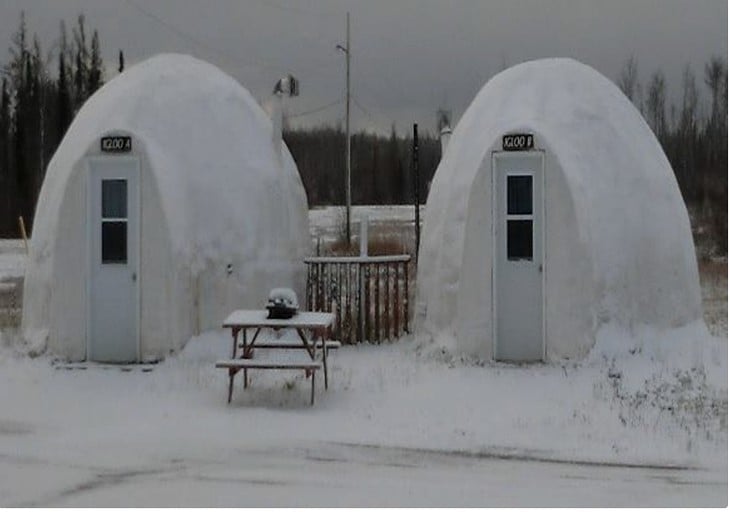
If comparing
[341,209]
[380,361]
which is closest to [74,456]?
[380,361]

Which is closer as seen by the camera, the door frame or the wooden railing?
the door frame

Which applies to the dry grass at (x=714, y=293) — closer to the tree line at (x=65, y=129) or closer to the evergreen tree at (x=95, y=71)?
the tree line at (x=65, y=129)

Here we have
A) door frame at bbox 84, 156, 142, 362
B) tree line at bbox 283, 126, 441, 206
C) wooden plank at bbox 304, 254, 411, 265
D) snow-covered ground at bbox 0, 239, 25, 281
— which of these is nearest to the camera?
door frame at bbox 84, 156, 142, 362

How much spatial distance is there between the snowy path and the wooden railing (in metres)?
5.59

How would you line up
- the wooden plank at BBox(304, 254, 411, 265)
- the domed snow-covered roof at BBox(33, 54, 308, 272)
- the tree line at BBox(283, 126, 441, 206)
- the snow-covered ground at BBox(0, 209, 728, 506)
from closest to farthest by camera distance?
the snow-covered ground at BBox(0, 209, 728, 506)
the domed snow-covered roof at BBox(33, 54, 308, 272)
the wooden plank at BBox(304, 254, 411, 265)
the tree line at BBox(283, 126, 441, 206)

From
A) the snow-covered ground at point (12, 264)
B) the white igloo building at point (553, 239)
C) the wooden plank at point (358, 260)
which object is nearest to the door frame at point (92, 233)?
the wooden plank at point (358, 260)

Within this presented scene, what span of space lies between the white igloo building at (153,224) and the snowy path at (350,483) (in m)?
4.01

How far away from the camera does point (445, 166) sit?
12.8 m

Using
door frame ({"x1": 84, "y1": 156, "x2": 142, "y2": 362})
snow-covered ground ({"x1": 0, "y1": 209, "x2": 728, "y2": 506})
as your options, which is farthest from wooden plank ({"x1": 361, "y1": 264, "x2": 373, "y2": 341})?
door frame ({"x1": 84, "y1": 156, "x2": 142, "y2": 362})

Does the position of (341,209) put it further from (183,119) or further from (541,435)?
(541,435)

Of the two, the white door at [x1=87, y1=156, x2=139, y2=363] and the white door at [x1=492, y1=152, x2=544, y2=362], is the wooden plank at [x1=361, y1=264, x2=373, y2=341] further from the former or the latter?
the white door at [x1=87, y1=156, x2=139, y2=363]

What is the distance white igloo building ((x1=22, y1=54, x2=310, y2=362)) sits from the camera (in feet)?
38.0

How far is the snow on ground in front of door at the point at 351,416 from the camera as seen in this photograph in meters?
7.31

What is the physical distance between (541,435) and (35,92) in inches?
504
